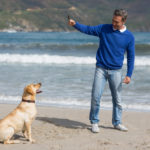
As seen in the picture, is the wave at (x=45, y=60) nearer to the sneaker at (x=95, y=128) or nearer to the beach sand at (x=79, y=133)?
the beach sand at (x=79, y=133)

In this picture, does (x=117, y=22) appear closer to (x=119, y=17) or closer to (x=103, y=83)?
(x=119, y=17)

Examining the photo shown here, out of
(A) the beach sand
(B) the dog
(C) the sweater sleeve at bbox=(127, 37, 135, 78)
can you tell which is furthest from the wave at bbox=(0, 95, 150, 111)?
(B) the dog

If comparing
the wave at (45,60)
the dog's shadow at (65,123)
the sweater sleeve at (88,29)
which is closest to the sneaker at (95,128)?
the dog's shadow at (65,123)

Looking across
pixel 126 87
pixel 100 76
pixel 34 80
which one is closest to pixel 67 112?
pixel 100 76

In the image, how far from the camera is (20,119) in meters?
4.30

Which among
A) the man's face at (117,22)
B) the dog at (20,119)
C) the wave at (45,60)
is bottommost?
the dog at (20,119)

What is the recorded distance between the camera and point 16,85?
30.5 ft

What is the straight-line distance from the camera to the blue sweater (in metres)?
4.73

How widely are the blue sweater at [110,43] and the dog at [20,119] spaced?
1.10 meters

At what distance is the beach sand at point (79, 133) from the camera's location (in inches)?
172

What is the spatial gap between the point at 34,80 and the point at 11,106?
356 centimetres

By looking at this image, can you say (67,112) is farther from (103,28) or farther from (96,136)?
(103,28)

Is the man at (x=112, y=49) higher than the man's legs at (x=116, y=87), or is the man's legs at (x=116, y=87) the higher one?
the man at (x=112, y=49)

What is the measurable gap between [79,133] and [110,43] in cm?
149
